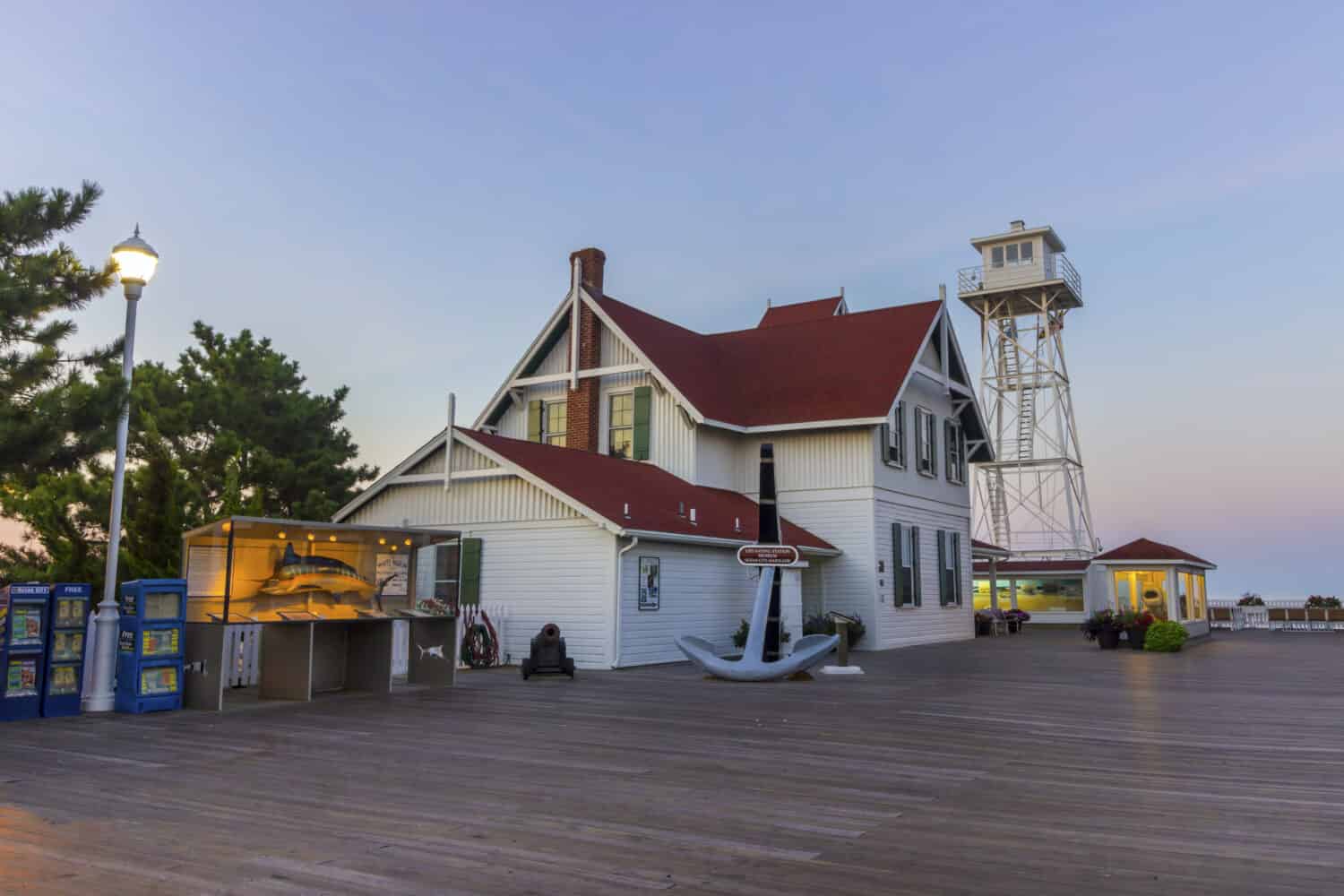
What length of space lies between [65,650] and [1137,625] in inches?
903

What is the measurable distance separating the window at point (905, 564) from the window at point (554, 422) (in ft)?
30.3

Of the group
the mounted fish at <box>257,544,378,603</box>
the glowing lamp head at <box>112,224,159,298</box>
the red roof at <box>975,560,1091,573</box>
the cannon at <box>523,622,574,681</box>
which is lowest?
the cannon at <box>523,622,574,681</box>

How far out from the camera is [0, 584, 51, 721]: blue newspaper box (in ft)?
35.8

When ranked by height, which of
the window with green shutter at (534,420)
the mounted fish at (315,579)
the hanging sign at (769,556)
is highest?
the window with green shutter at (534,420)

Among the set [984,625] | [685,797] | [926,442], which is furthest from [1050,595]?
[685,797]

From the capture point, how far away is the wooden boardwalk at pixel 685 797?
491 centimetres

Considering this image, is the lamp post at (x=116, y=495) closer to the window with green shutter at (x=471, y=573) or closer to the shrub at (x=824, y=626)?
the window with green shutter at (x=471, y=573)

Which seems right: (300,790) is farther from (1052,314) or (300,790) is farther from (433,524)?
(1052,314)

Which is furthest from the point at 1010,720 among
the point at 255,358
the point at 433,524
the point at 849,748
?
the point at 255,358

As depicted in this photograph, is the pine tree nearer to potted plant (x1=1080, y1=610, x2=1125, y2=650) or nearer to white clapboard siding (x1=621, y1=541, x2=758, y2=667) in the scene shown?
white clapboard siding (x1=621, y1=541, x2=758, y2=667)

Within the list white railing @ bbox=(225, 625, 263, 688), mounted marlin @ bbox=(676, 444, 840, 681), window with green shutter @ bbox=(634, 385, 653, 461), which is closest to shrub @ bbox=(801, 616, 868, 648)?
window with green shutter @ bbox=(634, 385, 653, 461)

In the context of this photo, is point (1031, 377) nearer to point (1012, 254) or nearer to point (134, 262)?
point (1012, 254)

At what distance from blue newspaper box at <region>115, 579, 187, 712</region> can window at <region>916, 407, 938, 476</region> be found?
66.4 ft

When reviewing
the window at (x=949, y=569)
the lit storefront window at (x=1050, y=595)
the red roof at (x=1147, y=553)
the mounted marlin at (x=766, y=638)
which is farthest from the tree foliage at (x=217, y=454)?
the lit storefront window at (x=1050, y=595)
